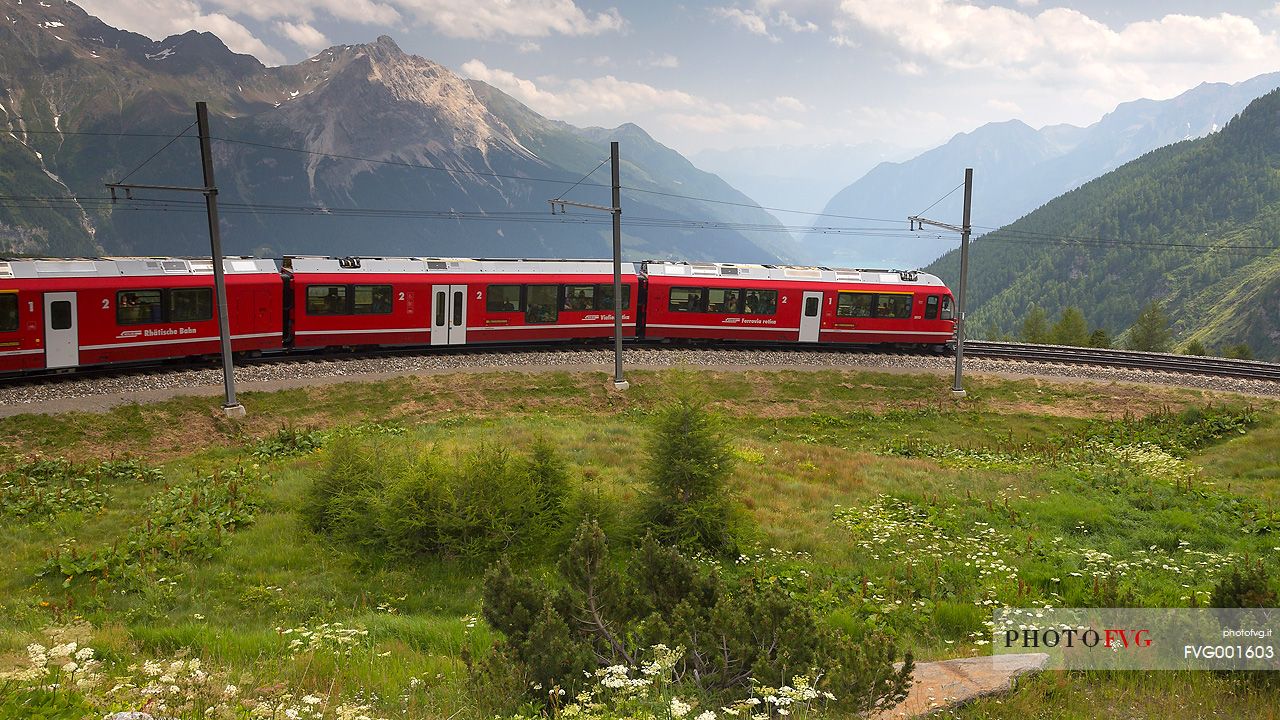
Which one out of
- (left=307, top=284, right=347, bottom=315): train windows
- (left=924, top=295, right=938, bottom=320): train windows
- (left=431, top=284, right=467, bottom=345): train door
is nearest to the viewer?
(left=307, top=284, right=347, bottom=315): train windows

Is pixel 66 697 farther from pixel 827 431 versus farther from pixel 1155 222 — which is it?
pixel 1155 222

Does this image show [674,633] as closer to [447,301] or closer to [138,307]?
[447,301]

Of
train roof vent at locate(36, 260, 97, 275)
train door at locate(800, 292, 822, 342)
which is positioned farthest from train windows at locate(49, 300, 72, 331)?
train door at locate(800, 292, 822, 342)

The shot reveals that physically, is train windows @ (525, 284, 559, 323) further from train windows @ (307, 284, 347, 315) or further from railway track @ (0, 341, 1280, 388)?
train windows @ (307, 284, 347, 315)

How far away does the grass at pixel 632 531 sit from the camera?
724cm

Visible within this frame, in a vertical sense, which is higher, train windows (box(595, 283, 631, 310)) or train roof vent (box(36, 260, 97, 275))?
train roof vent (box(36, 260, 97, 275))

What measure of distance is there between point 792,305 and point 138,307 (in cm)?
2491

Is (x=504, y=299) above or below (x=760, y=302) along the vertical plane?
below

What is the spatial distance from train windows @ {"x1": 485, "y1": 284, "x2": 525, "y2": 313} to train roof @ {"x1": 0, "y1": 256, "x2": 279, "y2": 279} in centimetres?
784

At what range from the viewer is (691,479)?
11.9 meters

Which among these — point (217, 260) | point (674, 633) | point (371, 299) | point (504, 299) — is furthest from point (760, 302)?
point (674, 633)

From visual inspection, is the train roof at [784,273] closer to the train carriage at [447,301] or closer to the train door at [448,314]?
the train carriage at [447,301]

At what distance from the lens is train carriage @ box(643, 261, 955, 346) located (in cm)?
3169

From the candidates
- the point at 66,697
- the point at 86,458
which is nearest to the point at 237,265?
the point at 86,458
